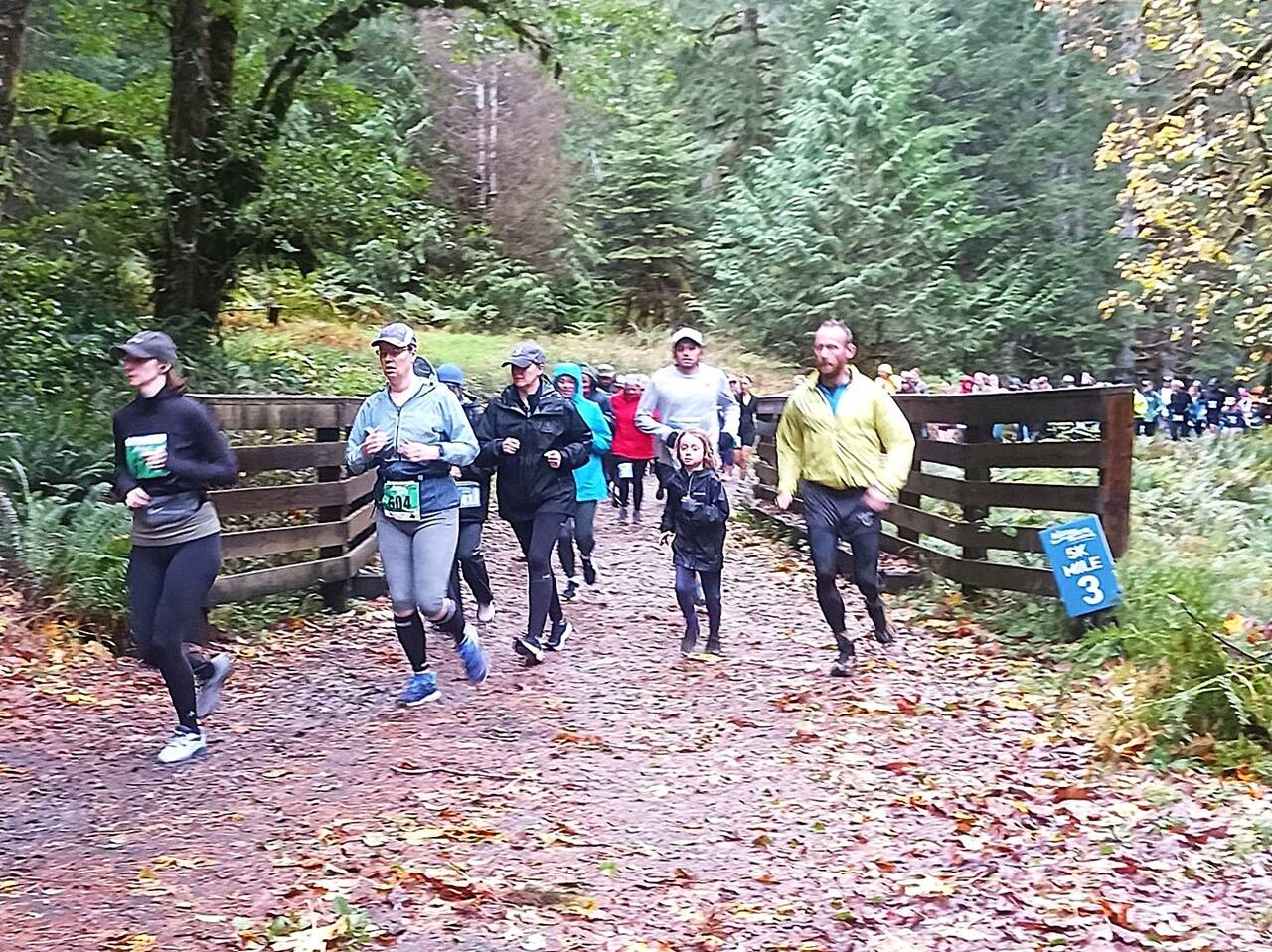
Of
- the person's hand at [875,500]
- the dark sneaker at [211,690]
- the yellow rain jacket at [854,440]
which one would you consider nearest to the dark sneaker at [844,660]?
the person's hand at [875,500]

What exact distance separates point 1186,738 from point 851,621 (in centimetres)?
379

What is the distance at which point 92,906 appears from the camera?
4.58 m

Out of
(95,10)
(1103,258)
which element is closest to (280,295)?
(95,10)

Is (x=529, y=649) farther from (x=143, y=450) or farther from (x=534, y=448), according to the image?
(x=143, y=450)

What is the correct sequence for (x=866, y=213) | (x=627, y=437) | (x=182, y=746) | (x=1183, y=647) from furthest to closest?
(x=866, y=213) < (x=627, y=437) < (x=1183, y=647) < (x=182, y=746)

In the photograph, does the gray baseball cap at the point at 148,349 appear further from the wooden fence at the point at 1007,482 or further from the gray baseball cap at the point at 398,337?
the wooden fence at the point at 1007,482

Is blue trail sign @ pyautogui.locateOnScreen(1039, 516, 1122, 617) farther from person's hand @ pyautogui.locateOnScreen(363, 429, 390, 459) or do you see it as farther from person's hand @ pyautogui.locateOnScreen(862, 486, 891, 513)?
person's hand @ pyautogui.locateOnScreen(363, 429, 390, 459)

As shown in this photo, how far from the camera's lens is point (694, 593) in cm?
860

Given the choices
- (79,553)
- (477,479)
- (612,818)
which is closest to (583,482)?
(477,479)

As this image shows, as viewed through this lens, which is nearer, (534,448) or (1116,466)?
(1116,466)

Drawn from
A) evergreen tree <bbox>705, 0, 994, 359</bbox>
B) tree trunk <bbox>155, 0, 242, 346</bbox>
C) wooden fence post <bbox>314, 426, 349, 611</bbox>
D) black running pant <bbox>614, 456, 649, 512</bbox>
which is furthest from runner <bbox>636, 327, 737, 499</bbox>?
evergreen tree <bbox>705, 0, 994, 359</bbox>

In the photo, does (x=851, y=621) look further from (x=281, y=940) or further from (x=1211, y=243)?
(x=1211, y=243)

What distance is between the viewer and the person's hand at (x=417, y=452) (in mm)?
6648

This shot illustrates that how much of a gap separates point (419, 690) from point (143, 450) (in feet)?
7.34
